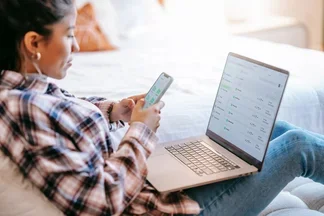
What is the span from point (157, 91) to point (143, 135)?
162mm

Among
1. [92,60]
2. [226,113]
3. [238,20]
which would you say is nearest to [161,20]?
[92,60]

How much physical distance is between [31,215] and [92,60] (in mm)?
1383

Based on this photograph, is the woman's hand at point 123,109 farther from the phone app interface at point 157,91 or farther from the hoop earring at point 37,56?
the hoop earring at point 37,56

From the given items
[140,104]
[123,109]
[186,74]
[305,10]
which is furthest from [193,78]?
[305,10]

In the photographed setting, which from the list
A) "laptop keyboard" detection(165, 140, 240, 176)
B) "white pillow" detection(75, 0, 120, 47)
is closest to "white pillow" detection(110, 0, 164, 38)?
"white pillow" detection(75, 0, 120, 47)

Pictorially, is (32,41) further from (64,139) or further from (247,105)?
(247,105)

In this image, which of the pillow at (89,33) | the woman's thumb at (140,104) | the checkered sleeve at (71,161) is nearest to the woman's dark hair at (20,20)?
the checkered sleeve at (71,161)

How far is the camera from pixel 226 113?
116 centimetres

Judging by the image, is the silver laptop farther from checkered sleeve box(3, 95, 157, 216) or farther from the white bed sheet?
the white bed sheet

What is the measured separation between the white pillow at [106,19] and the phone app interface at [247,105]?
1.41m

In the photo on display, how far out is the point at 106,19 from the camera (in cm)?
A: 249

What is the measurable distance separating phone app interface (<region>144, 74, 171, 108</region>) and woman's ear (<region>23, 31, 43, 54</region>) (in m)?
0.28

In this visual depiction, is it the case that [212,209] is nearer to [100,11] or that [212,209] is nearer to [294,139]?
[294,139]

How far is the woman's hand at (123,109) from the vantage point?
1178 millimetres
